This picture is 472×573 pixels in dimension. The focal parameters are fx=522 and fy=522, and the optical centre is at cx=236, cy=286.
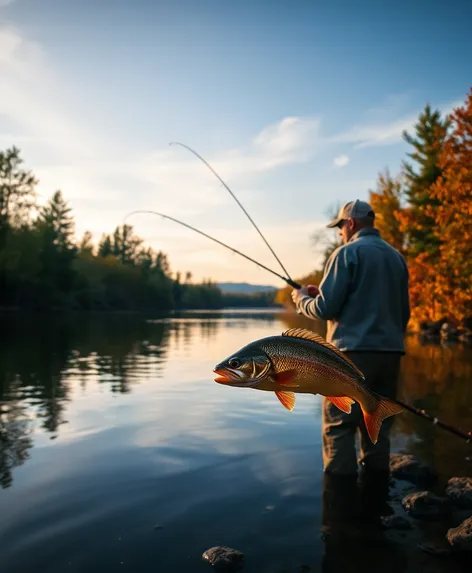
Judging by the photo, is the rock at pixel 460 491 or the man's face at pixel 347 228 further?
the man's face at pixel 347 228

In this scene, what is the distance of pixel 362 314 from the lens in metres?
5.49

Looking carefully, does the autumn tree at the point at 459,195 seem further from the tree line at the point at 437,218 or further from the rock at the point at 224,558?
the rock at the point at 224,558

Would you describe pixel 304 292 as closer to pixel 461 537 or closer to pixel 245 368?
pixel 461 537

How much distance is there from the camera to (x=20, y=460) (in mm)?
6957

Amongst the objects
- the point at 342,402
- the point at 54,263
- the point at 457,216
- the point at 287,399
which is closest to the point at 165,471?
the point at 342,402

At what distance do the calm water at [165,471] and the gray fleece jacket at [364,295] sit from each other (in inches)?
31.3

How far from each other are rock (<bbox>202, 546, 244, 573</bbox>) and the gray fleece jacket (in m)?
2.23

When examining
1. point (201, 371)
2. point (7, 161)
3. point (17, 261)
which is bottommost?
point (201, 371)

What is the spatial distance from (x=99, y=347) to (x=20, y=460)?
17855mm

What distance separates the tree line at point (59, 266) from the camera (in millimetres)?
64938

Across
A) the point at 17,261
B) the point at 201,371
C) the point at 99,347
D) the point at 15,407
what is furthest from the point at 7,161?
the point at 15,407

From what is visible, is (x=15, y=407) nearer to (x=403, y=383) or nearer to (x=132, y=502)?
(x=132, y=502)

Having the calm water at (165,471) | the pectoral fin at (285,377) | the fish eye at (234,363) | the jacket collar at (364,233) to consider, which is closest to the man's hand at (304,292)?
the jacket collar at (364,233)

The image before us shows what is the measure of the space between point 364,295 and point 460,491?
241 cm
